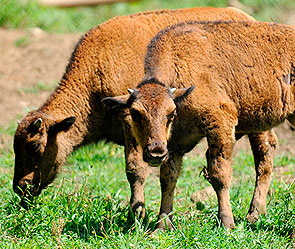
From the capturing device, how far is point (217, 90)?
6.93 m

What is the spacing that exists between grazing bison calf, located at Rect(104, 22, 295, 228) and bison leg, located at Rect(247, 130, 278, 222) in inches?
0.8

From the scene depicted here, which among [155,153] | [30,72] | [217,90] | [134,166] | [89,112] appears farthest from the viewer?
[30,72]

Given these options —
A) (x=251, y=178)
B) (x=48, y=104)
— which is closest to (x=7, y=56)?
(x=48, y=104)

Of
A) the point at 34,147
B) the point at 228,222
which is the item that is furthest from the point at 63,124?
the point at 228,222

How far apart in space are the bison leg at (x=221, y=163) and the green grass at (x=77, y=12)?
911cm

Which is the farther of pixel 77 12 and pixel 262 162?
pixel 77 12

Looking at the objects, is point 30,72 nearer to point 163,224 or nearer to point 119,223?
point 119,223

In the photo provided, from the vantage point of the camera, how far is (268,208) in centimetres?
759

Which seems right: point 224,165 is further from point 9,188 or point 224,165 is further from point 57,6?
point 57,6

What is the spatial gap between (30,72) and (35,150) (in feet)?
21.4

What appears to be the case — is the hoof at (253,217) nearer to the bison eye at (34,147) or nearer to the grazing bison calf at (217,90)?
the grazing bison calf at (217,90)

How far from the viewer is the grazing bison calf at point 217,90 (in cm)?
670

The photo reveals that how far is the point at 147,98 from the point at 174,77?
77 centimetres

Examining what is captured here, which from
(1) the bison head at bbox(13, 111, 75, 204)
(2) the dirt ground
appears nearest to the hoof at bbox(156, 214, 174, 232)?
(1) the bison head at bbox(13, 111, 75, 204)
